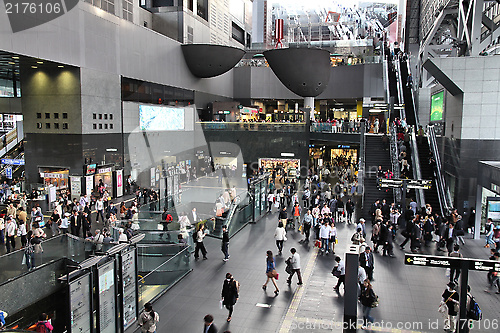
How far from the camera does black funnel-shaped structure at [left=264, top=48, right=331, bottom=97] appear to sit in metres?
32.4

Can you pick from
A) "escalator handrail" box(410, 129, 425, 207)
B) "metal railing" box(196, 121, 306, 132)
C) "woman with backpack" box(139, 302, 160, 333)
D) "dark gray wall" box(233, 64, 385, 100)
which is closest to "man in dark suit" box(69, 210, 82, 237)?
"woman with backpack" box(139, 302, 160, 333)

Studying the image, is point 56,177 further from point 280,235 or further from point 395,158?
point 395,158

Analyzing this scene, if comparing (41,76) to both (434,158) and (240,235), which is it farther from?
(434,158)

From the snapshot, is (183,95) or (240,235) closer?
(240,235)

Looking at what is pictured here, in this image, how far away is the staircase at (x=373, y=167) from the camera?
682 inches

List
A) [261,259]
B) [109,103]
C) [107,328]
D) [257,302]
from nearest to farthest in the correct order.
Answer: [107,328], [257,302], [261,259], [109,103]

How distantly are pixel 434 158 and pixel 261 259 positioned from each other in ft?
34.7

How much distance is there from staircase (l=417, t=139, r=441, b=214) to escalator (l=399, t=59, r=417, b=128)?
4.15m

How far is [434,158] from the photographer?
18250 mm

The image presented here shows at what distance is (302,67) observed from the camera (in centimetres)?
3294

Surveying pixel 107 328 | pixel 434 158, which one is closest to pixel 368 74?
pixel 434 158

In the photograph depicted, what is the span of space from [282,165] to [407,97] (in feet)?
32.3

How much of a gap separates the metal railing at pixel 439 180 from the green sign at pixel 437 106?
748 millimetres

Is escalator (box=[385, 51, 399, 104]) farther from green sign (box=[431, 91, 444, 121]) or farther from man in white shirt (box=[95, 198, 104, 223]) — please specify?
man in white shirt (box=[95, 198, 104, 223])
